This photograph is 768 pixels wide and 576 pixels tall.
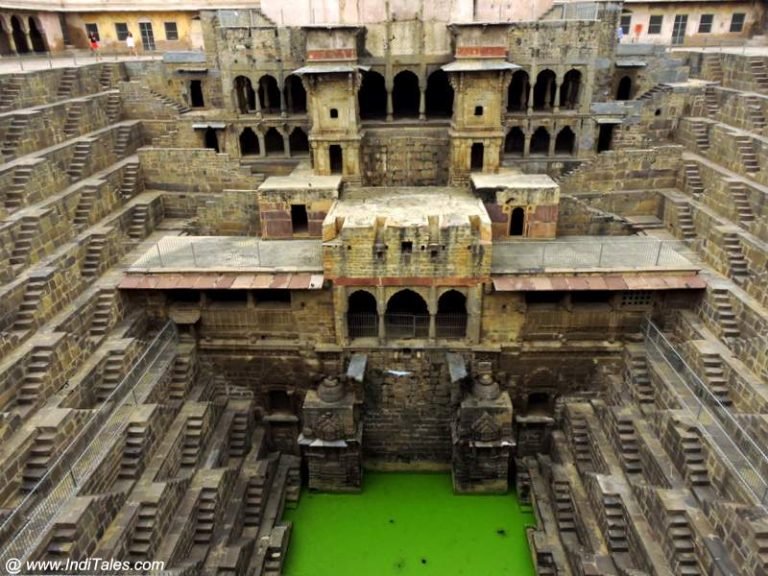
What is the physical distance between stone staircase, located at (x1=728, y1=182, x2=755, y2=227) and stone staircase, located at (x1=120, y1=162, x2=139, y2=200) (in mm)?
22792

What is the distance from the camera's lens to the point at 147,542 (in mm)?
13188

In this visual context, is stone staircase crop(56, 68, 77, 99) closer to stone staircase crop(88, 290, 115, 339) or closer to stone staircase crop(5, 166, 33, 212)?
stone staircase crop(5, 166, 33, 212)

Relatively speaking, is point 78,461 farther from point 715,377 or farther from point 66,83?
point 66,83

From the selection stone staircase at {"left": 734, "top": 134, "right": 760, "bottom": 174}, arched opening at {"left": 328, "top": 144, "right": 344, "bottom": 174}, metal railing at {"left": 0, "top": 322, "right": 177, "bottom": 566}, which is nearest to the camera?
metal railing at {"left": 0, "top": 322, "right": 177, "bottom": 566}

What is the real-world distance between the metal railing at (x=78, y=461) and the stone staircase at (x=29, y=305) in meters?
2.91

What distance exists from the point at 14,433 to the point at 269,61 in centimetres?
1763

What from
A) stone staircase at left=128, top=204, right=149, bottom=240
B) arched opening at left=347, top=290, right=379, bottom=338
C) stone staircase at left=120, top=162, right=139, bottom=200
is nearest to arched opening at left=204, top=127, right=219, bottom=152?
stone staircase at left=120, top=162, right=139, bottom=200

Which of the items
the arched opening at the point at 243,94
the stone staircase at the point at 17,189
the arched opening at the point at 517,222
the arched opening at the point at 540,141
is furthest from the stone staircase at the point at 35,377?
the arched opening at the point at 540,141

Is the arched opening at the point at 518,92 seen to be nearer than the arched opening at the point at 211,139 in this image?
Yes

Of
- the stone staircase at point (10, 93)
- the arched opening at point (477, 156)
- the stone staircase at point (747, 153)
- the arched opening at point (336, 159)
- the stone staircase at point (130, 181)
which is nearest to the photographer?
the stone staircase at point (747, 153)

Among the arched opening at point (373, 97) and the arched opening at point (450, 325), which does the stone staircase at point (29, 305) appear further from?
the arched opening at point (373, 97)

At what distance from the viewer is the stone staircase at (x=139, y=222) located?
22.0 meters

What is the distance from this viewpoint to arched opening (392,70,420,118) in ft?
87.5

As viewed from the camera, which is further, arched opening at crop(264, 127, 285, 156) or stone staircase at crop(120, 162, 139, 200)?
arched opening at crop(264, 127, 285, 156)
